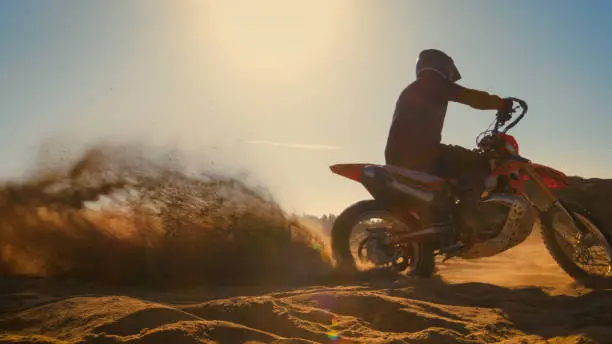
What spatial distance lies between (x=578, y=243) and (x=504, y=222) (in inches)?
A: 33.3

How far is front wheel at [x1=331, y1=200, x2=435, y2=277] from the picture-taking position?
4.58m

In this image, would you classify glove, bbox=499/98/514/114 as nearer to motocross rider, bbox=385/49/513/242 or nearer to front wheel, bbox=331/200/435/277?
motocross rider, bbox=385/49/513/242

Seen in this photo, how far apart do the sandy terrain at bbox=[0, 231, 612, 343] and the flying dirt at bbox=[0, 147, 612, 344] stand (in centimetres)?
1

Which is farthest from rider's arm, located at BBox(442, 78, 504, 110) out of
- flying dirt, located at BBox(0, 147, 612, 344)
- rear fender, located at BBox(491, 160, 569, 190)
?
flying dirt, located at BBox(0, 147, 612, 344)

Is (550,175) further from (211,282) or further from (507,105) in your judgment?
(211,282)

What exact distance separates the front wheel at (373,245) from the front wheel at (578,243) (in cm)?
130

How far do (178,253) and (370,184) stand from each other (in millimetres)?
2191

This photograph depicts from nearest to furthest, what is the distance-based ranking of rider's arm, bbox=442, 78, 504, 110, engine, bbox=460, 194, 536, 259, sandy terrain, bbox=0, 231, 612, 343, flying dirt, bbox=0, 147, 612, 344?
sandy terrain, bbox=0, 231, 612, 343, flying dirt, bbox=0, 147, 612, 344, engine, bbox=460, 194, 536, 259, rider's arm, bbox=442, 78, 504, 110

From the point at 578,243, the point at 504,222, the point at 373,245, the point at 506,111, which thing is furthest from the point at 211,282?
the point at 578,243

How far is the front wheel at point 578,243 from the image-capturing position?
4492 mm

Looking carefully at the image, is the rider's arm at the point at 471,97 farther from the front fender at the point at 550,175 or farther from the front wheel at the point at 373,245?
the front wheel at the point at 373,245

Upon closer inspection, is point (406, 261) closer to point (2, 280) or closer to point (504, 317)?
point (504, 317)

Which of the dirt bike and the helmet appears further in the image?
the helmet

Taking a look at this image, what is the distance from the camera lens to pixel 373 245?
4.68 meters
